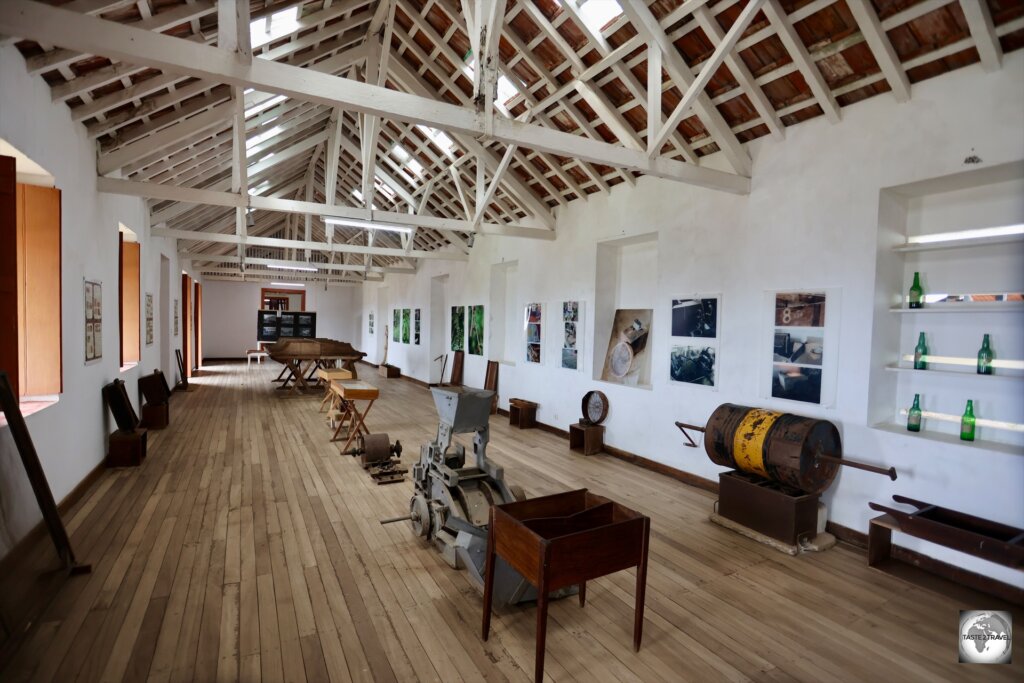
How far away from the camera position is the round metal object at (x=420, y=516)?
389 centimetres

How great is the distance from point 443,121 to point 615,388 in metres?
4.44

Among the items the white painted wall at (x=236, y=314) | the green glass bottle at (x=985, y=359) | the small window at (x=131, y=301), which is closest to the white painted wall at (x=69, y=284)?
the small window at (x=131, y=301)

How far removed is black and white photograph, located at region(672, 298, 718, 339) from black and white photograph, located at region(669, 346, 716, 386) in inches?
6.8

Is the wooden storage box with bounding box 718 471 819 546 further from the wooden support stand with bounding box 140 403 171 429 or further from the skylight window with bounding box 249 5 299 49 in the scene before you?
the wooden support stand with bounding box 140 403 171 429

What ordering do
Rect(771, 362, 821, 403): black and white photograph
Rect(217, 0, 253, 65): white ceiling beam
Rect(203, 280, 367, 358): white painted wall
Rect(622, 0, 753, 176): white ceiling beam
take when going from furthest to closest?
Rect(203, 280, 367, 358): white painted wall → Rect(771, 362, 821, 403): black and white photograph → Rect(622, 0, 753, 176): white ceiling beam → Rect(217, 0, 253, 65): white ceiling beam

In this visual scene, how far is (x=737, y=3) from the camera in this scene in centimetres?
394

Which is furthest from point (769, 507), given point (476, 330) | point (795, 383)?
point (476, 330)

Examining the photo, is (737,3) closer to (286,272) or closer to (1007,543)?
(1007,543)

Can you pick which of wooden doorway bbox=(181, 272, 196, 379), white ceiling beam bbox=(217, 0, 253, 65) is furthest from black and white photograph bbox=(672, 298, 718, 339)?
wooden doorway bbox=(181, 272, 196, 379)

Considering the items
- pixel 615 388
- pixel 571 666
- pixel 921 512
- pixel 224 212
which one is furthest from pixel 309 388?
pixel 921 512

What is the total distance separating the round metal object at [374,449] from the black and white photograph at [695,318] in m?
3.74

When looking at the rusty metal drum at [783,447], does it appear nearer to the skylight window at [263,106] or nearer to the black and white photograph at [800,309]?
the black and white photograph at [800,309]

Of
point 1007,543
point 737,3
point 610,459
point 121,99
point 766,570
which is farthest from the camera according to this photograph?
point 610,459

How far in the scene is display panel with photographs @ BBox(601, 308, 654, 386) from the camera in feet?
22.3
